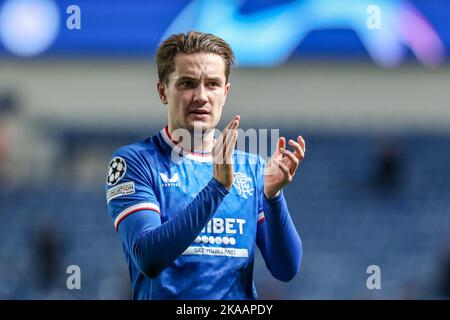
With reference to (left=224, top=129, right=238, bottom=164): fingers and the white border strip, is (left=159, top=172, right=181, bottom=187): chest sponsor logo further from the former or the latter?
(left=224, top=129, right=238, bottom=164): fingers

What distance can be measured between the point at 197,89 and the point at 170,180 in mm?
430

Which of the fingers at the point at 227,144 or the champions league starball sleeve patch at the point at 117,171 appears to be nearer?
the fingers at the point at 227,144

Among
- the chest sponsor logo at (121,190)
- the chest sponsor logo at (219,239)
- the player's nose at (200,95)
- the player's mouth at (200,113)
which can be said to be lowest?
the chest sponsor logo at (219,239)

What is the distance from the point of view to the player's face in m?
4.05

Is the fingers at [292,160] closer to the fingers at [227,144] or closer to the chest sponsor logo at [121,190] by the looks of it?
the fingers at [227,144]

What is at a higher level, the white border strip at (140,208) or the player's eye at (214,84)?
the player's eye at (214,84)

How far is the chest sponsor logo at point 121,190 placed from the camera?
4.09 metres

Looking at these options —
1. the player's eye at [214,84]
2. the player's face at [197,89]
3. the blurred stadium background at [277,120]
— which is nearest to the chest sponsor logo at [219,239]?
the player's face at [197,89]

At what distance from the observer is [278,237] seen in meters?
4.19

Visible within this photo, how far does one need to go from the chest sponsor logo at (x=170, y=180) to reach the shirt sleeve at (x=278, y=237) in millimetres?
405

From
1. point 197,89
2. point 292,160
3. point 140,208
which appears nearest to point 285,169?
point 292,160

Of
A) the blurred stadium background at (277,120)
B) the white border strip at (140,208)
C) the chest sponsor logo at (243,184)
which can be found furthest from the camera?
the blurred stadium background at (277,120)

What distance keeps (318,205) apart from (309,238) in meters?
0.88
